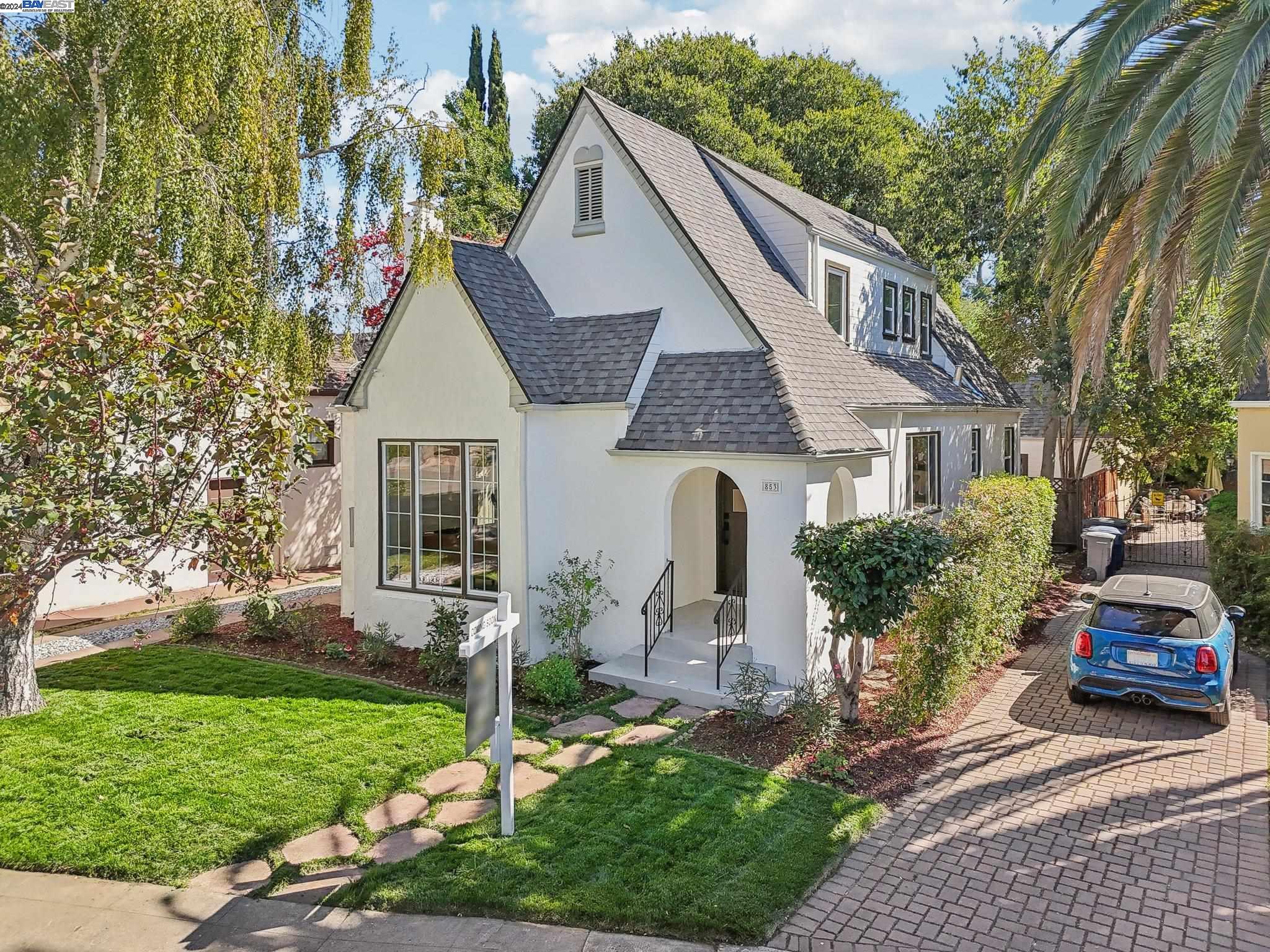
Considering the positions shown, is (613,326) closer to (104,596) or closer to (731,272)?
(731,272)

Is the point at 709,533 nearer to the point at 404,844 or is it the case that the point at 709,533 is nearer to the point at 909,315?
the point at 404,844

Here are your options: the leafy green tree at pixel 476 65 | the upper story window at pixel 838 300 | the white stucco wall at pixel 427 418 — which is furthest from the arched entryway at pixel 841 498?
the leafy green tree at pixel 476 65

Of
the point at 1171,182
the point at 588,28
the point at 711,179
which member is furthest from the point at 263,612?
the point at 588,28

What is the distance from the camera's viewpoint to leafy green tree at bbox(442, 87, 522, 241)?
2828 centimetres

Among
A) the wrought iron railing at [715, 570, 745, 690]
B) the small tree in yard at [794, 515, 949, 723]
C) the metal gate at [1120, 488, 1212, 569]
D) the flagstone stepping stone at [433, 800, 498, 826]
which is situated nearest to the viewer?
the flagstone stepping stone at [433, 800, 498, 826]

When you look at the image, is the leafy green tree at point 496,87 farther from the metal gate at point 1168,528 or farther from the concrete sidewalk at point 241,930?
the concrete sidewalk at point 241,930

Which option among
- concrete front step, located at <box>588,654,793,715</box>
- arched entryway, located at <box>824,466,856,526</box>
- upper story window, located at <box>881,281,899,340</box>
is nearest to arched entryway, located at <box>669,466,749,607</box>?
arched entryway, located at <box>824,466,856,526</box>

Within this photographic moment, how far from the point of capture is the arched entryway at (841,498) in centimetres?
1298

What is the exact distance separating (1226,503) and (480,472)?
56.4ft

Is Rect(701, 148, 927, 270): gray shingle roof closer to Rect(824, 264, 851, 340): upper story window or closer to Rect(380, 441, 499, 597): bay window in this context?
Rect(824, 264, 851, 340): upper story window

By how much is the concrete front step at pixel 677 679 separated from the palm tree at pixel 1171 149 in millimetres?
6209

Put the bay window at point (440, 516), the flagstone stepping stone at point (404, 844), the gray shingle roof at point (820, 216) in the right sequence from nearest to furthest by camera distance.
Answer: the flagstone stepping stone at point (404, 844) → the bay window at point (440, 516) → the gray shingle roof at point (820, 216)

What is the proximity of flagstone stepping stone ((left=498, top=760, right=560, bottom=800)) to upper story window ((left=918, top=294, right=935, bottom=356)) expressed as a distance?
51.5ft

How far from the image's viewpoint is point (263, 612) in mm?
14883
